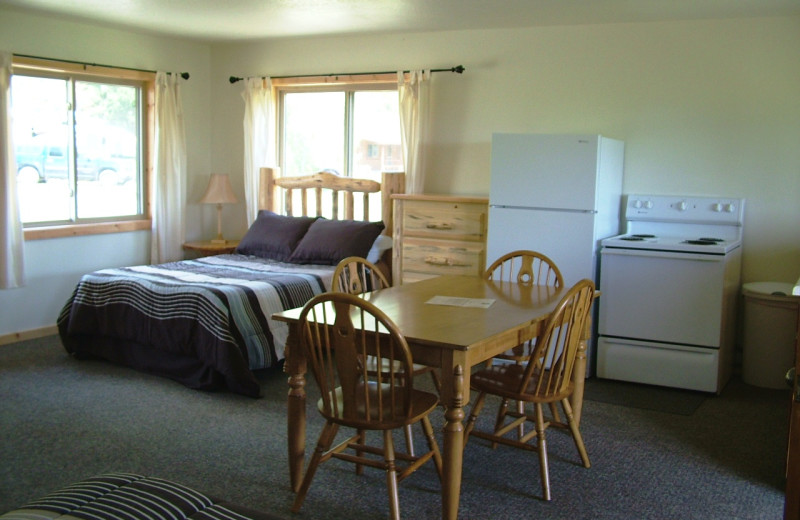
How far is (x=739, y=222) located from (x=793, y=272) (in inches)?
17.4

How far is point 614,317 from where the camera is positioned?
177 inches

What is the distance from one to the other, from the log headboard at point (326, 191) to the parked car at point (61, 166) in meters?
1.10

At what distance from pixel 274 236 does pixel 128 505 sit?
384 centimetres

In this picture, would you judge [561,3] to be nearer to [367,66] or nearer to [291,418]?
[367,66]

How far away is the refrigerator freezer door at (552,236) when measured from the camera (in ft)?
14.8

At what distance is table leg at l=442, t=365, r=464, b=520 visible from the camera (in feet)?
8.08

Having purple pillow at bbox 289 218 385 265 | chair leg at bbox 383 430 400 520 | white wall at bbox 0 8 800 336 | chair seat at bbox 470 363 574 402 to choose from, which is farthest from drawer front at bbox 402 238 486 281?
chair leg at bbox 383 430 400 520

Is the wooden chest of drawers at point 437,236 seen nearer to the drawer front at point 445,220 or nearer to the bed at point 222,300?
the drawer front at point 445,220

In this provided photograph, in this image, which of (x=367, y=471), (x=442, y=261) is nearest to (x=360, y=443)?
(x=367, y=471)

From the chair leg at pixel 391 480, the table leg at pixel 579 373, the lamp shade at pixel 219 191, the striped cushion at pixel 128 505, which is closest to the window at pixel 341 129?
the lamp shade at pixel 219 191

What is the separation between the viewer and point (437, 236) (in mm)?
5203

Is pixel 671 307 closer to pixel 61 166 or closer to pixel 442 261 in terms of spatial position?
pixel 442 261

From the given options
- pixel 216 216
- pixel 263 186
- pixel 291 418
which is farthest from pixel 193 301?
pixel 216 216

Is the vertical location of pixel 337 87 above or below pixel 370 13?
below
